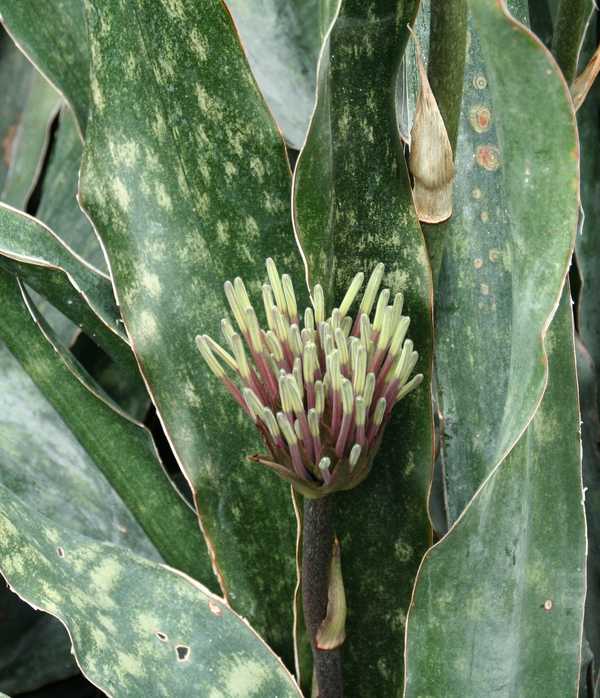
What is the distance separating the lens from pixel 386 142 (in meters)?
0.44

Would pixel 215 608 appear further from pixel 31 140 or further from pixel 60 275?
pixel 31 140

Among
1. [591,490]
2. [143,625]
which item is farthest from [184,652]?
[591,490]

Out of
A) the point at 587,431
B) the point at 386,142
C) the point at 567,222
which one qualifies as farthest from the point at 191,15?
the point at 587,431

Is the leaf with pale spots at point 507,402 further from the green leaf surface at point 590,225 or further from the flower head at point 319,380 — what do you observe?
the green leaf surface at point 590,225

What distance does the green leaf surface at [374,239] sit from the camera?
0.42 meters

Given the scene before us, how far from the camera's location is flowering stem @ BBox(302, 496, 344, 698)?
42 centimetres

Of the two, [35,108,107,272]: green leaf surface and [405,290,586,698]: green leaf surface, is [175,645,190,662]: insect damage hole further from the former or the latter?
[35,108,107,272]: green leaf surface

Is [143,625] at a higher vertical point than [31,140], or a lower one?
lower

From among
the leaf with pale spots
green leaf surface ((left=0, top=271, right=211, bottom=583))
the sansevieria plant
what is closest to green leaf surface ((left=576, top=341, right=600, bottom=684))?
the sansevieria plant

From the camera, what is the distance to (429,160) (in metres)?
0.41

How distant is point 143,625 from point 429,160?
23cm

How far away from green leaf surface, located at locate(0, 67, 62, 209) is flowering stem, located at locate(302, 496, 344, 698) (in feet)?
1.57

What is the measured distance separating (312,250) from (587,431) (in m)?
0.25

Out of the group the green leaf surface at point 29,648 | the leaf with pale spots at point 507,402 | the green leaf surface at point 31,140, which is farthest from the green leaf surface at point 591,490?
the green leaf surface at point 31,140
